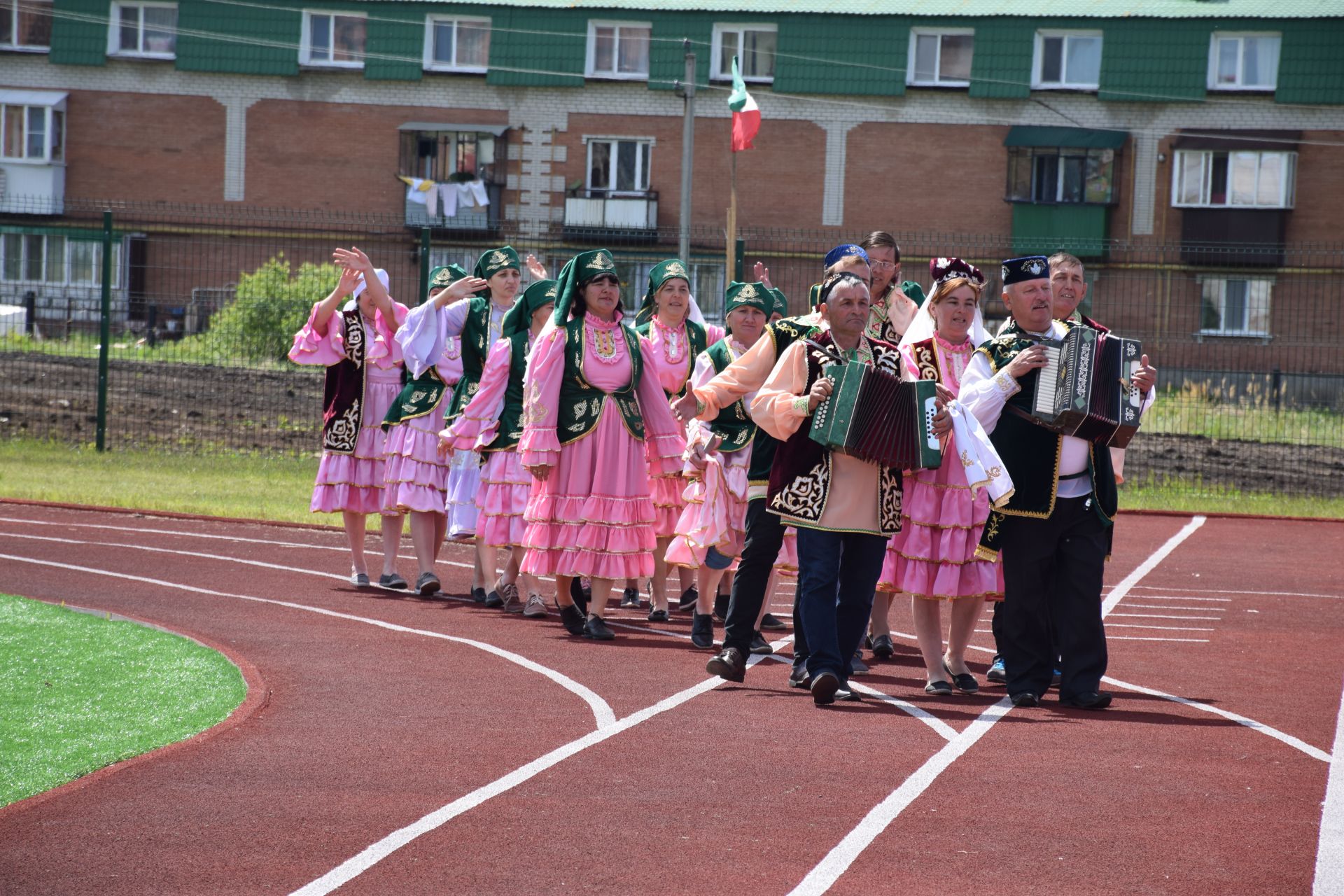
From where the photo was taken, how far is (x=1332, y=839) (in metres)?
5.88

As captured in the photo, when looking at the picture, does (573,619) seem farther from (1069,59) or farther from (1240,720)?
(1069,59)

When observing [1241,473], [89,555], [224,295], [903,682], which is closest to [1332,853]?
[903,682]

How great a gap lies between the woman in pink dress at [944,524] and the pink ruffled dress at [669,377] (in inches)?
97.9

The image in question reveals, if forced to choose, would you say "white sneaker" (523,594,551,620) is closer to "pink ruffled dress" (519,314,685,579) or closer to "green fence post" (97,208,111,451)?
"pink ruffled dress" (519,314,685,579)

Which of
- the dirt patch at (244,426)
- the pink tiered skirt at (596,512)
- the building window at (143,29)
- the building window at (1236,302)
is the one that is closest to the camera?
the pink tiered skirt at (596,512)

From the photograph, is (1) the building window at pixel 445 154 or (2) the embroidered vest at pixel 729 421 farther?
(1) the building window at pixel 445 154

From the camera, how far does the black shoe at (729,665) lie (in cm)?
869

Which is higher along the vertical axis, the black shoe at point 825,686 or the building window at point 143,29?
the building window at point 143,29

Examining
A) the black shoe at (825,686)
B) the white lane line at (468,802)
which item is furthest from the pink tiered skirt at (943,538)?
the white lane line at (468,802)

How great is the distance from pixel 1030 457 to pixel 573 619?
11.0 feet

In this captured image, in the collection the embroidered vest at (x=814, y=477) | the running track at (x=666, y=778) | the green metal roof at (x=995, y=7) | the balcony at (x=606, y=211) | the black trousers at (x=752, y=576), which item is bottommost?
the running track at (x=666, y=778)

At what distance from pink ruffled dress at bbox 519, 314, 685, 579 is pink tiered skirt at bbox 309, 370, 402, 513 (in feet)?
7.18

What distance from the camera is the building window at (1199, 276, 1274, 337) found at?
125ft

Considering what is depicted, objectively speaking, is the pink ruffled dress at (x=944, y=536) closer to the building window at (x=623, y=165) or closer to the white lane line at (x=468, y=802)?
the white lane line at (x=468, y=802)
